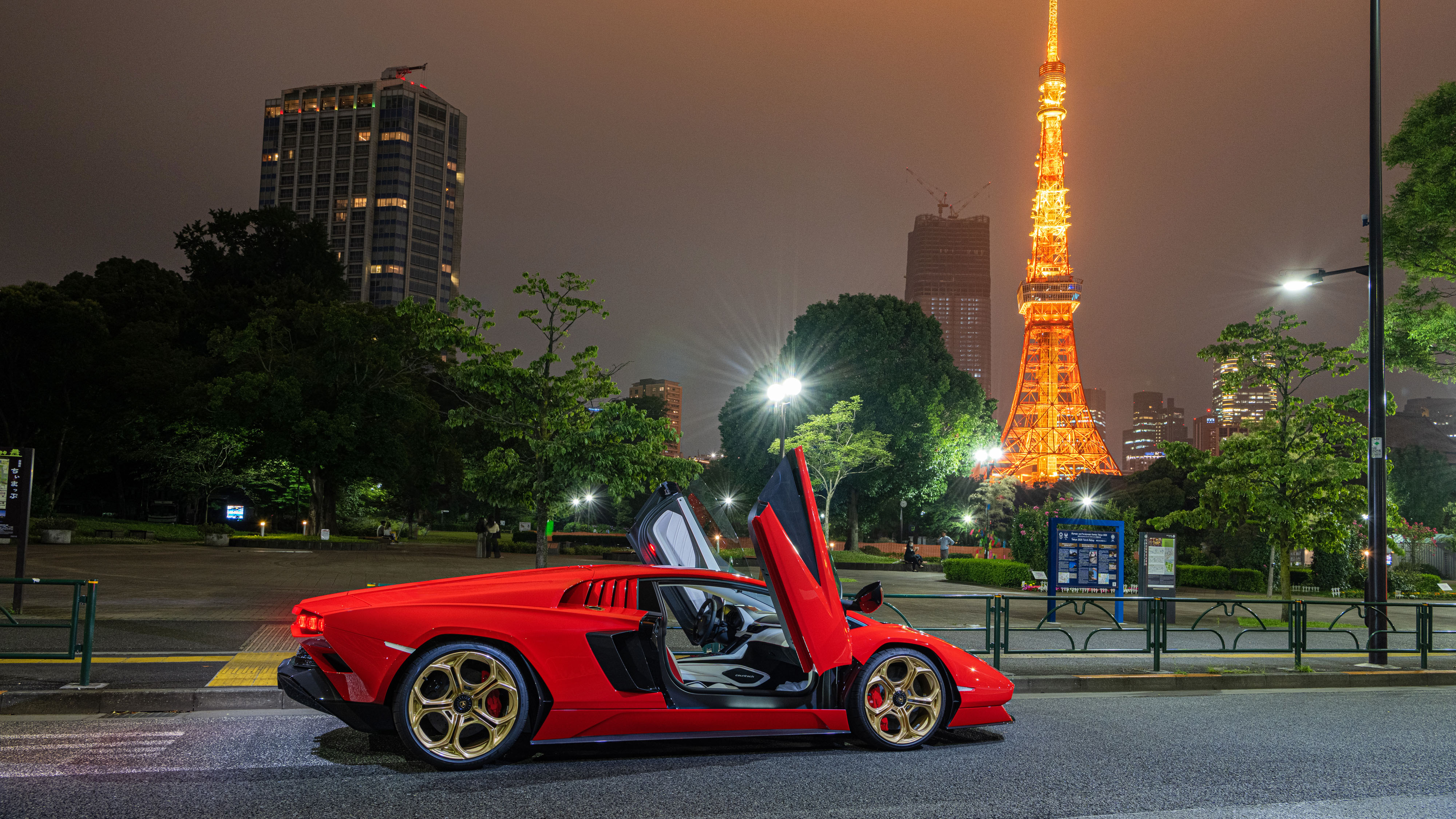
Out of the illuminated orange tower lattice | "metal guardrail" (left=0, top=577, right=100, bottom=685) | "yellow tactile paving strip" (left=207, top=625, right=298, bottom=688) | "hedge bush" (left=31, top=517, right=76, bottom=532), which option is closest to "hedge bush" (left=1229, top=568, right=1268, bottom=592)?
"yellow tactile paving strip" (left=207, top=625, right=298, bottom=688)

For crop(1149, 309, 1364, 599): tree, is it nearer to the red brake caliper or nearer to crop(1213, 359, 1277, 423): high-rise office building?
crop(1213, 359, 1277, 423): high-rise office building

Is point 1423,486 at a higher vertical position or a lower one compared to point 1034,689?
higher

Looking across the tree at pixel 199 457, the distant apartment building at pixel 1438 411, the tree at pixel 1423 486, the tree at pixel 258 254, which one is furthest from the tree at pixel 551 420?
the distant apartment building at pixel 1438 411

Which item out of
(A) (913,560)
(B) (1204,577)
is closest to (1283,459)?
(B) (1204,577)

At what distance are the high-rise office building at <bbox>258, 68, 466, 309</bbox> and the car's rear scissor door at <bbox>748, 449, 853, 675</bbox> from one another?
5765 inches

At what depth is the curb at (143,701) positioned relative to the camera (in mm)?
6930

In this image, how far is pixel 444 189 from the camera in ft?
503

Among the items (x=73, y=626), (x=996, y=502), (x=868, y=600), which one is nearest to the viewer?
(x=868, y=600)

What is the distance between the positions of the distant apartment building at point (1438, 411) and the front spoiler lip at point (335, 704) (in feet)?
363

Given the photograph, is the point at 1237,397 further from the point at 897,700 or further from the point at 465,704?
the point at 465,704

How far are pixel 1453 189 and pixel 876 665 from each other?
21.1 metres

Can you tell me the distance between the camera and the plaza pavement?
841 cm

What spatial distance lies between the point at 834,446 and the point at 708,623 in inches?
1280

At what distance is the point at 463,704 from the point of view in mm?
5434
